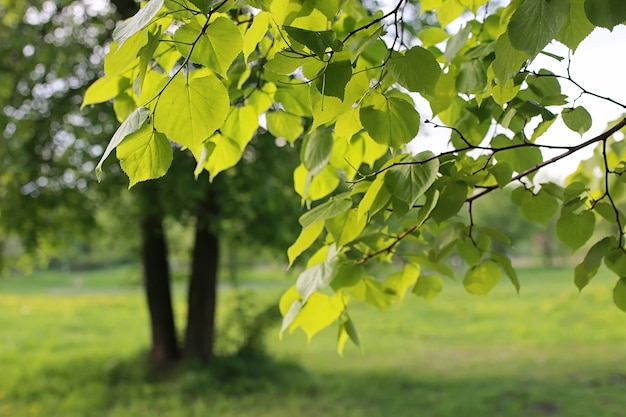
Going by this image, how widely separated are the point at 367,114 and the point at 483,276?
0.30 meters

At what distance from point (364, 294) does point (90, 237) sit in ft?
13.3

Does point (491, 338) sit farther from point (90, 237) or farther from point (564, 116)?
point (564, 116)

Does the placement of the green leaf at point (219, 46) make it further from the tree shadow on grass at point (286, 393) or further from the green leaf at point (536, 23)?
the tree shadow on grass at point (286, 393)

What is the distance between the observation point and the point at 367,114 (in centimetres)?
52

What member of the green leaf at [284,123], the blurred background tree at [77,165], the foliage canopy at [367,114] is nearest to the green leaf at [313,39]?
the foliage canopy at [367,114]

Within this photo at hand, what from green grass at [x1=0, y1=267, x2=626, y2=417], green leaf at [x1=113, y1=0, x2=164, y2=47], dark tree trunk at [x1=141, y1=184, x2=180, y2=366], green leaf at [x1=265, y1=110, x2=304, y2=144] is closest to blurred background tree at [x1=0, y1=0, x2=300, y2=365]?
dark tree trunk at [x1=141, y1=184, x2=180, y2=366]

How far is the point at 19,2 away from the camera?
3.62m

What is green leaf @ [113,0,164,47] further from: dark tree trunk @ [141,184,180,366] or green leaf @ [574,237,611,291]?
dark tree trunk @ [141,184,180,366]

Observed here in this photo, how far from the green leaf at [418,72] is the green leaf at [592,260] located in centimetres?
28

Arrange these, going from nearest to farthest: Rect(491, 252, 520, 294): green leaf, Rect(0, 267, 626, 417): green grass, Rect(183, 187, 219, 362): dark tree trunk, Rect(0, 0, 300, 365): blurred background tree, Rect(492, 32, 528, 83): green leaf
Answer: Rect(492, 32, 528, 83): green leaf → Rect(491, 252, 520, 294): green leaf → Rect(0, 0, 300, 365): blurred background tree → Rect(0, 267, 626, 417): green grass → Rect(183, 187, 219, 362): dark tree trunk

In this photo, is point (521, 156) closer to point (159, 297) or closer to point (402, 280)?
point (402, 280)

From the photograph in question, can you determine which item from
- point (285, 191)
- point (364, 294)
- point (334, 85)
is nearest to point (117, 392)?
point (285, 191)

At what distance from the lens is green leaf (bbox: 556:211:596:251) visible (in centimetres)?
66

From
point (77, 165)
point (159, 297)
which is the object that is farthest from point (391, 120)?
point (159, 297)
